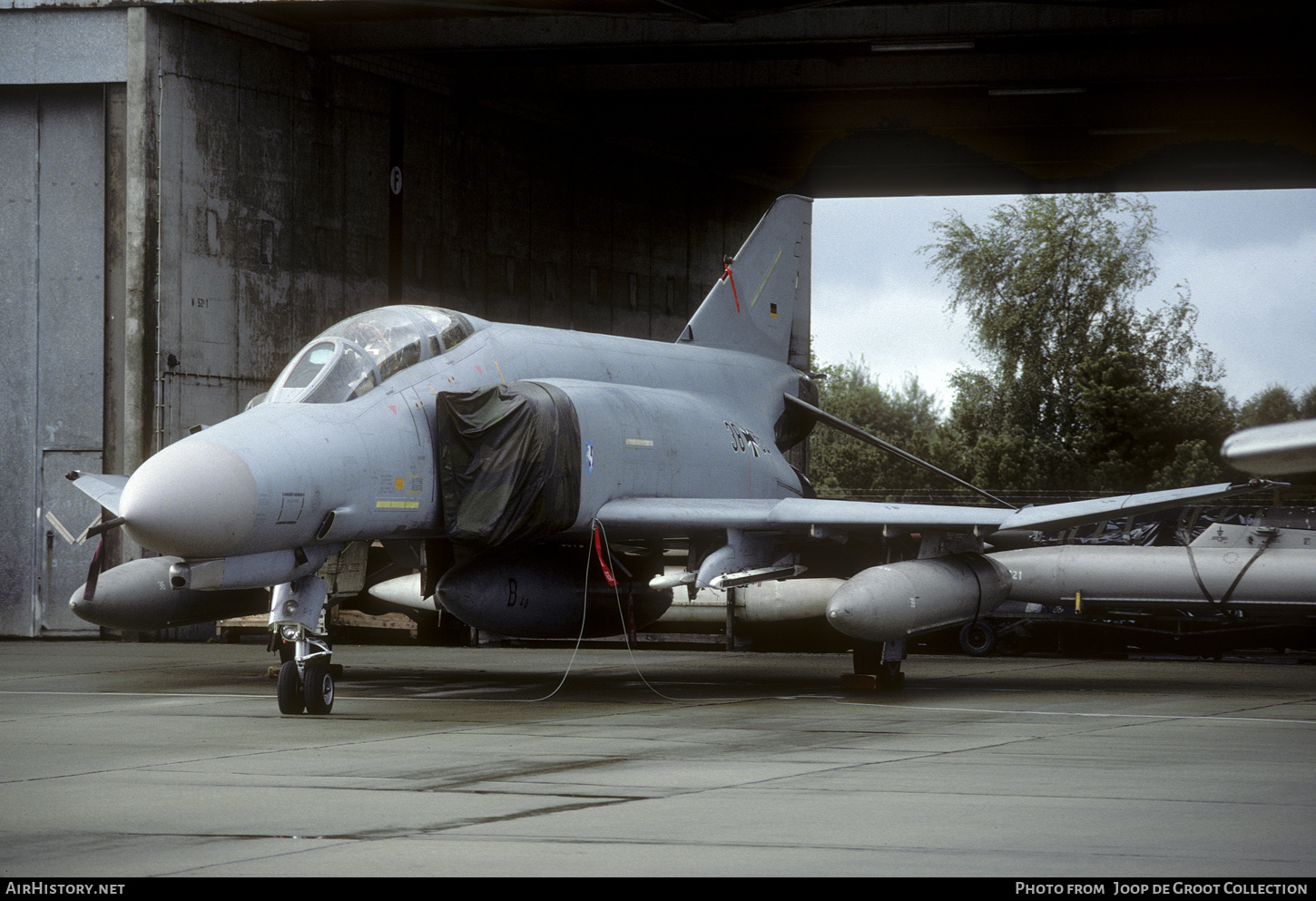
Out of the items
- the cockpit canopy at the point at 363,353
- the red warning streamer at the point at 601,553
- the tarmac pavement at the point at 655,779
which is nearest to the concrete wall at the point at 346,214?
the tarmac pavement at the point at 655,779

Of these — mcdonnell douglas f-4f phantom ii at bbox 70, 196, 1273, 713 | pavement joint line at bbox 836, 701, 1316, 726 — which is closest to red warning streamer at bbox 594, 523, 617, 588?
mcdonnell douglas f-4f phantom ii at bbox 70, 196, 1273, 713

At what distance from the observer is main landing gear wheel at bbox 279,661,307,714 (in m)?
11.0

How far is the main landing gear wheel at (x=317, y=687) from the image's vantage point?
36.0ft

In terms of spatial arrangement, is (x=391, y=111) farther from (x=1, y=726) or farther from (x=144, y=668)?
(x=1, y=726)

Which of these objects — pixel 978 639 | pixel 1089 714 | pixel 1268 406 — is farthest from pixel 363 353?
pixel 1268 406

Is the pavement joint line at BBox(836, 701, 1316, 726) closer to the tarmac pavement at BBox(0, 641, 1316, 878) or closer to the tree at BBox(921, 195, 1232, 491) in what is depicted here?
the tarmac pavement at BBox(0, 641, 1316, 878)

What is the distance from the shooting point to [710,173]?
31172 mm

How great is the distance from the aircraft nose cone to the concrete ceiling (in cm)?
1081

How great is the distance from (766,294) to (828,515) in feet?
18.9

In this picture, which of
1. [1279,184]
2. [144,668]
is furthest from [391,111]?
[1279,184]

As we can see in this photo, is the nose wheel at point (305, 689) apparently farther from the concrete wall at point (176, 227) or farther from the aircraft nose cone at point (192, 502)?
the concrete wall at point (176, 227)

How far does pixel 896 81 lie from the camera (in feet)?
79.8

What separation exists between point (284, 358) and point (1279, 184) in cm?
2155

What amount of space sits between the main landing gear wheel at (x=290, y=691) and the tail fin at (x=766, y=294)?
7466 millimetres
